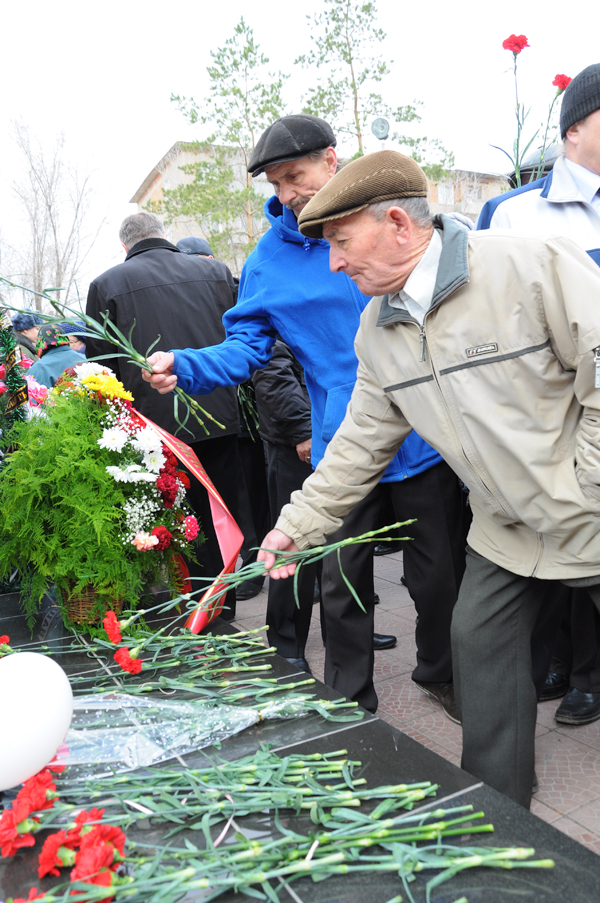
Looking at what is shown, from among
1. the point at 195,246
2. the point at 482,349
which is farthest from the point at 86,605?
the point at 195,246

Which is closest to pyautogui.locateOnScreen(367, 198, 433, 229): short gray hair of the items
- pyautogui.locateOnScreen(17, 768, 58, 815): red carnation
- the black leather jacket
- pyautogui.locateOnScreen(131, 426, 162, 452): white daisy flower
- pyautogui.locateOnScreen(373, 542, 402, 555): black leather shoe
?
pyautogui.locateOnScreen(131, 426, 162, 452): white daisy flower

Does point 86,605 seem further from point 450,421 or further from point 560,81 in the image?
point 560,81

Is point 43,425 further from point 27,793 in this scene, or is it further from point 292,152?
point 27,793

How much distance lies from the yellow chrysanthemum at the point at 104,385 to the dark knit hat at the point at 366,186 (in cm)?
121

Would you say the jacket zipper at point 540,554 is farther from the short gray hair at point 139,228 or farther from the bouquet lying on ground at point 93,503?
the short gray hair at point 139,228

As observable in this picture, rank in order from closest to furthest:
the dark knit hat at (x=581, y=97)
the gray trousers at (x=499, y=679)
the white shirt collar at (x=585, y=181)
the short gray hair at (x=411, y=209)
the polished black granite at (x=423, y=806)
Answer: the polished black granite at (x=423, y=806)
the short gray hair at (x=411, y=209)
the gray trousers at (x=499, y=679)
the dark knit hat at (x=581, y=97)
the white shirt collar at (x=585, y=181)

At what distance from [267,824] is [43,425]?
1.79m

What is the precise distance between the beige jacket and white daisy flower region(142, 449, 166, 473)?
1064 mm

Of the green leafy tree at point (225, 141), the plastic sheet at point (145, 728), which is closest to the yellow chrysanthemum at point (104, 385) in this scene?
the plastic sheet at point (145, 728)

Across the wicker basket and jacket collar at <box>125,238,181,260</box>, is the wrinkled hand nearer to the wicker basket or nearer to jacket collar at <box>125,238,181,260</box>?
jacket collar at <box>125,238,181,260</box>

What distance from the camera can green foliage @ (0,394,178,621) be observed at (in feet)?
8.38

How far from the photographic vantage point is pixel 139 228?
13.2 ft

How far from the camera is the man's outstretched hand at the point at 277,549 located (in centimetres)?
211

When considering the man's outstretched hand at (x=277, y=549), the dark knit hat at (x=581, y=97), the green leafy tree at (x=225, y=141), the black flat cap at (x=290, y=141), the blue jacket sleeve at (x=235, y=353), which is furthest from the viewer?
the green leafy tree at (x=225, y=141)
